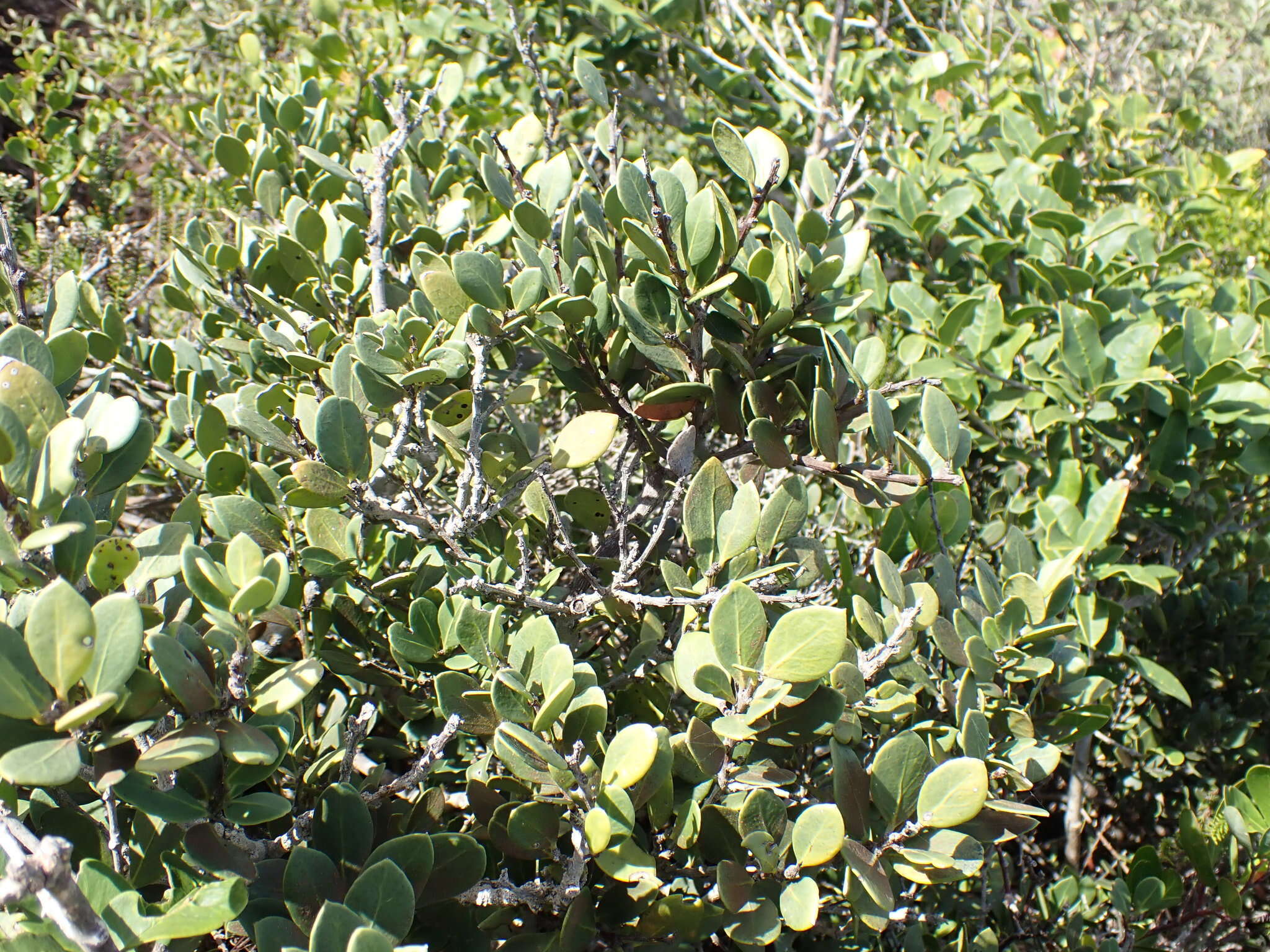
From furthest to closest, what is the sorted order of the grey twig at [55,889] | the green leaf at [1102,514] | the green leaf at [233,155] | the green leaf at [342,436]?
1. the green leaf at [233,155]
2. the green leaf at [1102,514]
3. the green leaf at [342,436]
4. the grey twig at [55,889]

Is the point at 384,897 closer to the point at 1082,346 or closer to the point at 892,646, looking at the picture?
the point at 892,646

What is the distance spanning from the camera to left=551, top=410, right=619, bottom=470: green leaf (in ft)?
3.77

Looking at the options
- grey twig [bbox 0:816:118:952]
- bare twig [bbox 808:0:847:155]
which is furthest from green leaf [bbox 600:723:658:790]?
bare twig [bbox 808:0:847:155]

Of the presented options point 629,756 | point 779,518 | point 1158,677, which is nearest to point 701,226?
point 779,518

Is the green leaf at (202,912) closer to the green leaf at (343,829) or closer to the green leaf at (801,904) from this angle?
the green leaf at (343,829)

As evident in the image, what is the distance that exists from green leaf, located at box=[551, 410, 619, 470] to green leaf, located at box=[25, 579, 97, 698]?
57cm

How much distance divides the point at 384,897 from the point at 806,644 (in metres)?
0.47

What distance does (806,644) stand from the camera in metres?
0.91

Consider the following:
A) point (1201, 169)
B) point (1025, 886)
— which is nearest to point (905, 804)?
point (1025, 886)

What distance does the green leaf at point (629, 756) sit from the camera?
2.92 ft

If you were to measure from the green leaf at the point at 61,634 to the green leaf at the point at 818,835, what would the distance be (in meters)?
0.69

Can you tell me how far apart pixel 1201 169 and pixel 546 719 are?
2779 millimetres

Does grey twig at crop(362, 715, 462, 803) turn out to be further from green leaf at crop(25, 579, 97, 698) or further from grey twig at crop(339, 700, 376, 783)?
green leaf at crop(25, 579, 97, 698)

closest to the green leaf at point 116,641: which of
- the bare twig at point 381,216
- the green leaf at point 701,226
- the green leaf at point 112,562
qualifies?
the green leaf at point 112,562
